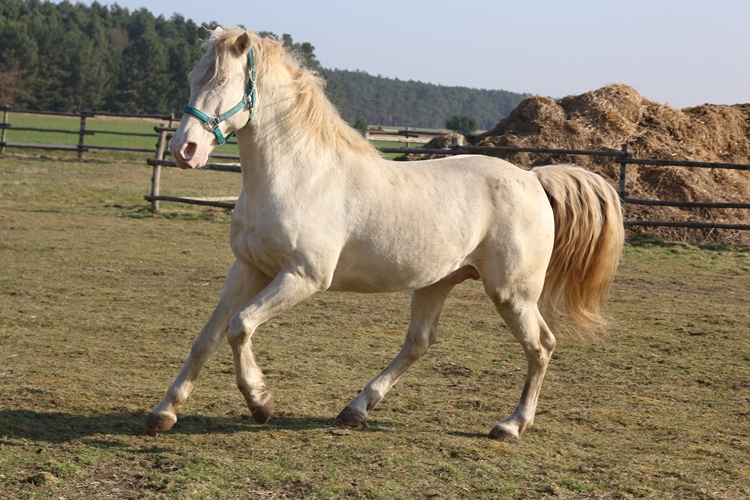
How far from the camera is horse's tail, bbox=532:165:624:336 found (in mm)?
4691

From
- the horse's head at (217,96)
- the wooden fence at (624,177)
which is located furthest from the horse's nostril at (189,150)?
the wooden fence at (624,177)

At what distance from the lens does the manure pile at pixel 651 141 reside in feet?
46.2

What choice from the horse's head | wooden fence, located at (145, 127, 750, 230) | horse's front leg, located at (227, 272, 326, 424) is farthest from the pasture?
wooden fence, located at (145, 127, 750, 230)

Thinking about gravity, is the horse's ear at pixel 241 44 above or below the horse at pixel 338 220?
above

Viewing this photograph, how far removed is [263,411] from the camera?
13.3 feet

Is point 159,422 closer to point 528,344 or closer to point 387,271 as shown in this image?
point 387,271

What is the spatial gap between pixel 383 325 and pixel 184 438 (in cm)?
309

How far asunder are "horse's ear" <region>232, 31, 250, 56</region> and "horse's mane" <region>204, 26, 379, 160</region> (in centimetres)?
6

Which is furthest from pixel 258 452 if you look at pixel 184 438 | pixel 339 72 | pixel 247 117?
pixel 339 72

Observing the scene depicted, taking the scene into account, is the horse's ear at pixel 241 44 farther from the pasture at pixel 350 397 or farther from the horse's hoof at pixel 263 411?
the pasture at pixel 350 397

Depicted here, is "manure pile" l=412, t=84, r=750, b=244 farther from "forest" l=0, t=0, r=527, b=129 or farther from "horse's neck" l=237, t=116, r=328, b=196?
"forest" l=0, t=0, r=527, b=129

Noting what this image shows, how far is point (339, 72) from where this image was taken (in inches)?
7028

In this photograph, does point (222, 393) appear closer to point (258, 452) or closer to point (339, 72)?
point (258, 452)

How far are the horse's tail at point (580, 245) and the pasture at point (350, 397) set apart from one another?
1.73ft
